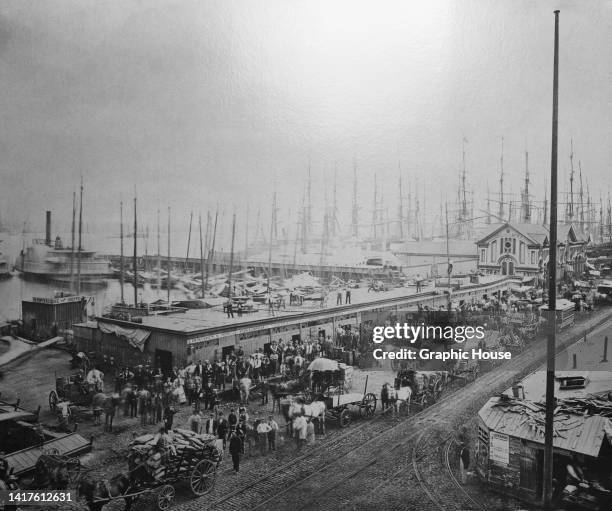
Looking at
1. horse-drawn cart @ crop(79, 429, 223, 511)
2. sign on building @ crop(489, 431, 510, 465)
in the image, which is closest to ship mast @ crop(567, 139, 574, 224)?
sign on building @ crop(489, 431, 510, 465)

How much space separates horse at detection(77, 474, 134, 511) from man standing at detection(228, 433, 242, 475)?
3.11 feet

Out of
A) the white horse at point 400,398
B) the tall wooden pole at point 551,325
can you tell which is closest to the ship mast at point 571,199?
the tall wooden pole at point 551,325

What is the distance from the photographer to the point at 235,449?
15.2ft

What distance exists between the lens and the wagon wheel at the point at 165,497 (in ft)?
13.4

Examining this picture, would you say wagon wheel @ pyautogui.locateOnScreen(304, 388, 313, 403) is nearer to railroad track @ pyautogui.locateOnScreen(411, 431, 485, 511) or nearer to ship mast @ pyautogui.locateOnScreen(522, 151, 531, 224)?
railroad track @ pyautogui.locateOnScreen(411, 431, 485, 511)

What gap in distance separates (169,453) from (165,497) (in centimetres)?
35

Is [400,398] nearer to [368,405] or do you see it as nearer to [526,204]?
[368,405]

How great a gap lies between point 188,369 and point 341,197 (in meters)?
2.37

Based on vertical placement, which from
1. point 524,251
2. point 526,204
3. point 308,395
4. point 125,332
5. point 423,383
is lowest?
point 308,395

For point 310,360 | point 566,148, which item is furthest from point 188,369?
point 566,148

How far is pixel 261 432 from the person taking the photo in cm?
490

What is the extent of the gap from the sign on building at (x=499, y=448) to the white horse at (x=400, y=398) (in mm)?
950

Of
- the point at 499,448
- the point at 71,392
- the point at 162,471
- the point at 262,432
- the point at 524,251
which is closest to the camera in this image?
the point at 162,471

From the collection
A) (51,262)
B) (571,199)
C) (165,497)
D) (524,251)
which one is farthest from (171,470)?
(571,199)
